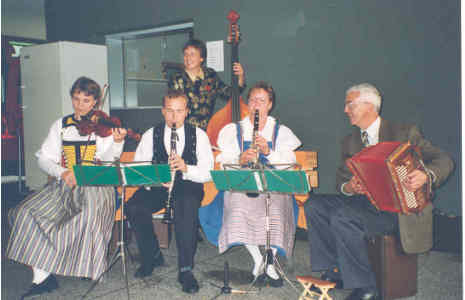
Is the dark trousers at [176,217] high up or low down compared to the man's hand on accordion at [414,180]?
down

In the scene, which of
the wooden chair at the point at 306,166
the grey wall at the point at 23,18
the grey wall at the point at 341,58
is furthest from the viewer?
the grey wall at the point at 23,18

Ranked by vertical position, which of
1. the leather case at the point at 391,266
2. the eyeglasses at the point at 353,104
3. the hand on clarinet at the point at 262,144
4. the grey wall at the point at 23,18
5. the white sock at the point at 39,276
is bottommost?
the white sock at the point at 39,276

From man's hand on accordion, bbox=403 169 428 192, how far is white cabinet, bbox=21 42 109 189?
12.5ft

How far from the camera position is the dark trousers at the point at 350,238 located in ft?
7.70

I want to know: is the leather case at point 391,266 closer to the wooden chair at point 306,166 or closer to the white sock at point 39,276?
the wooden chair at point 306,166

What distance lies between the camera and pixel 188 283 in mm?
2568

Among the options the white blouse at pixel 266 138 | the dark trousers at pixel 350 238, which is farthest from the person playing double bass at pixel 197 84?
the dark trousers at pixel 350 238

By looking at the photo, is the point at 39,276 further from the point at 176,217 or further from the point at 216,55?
the point at 216,55

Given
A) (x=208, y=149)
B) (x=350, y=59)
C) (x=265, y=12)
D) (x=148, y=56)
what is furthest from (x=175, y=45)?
(x=208, y=149)

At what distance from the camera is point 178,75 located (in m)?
3.45

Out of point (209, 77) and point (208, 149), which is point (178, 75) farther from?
point (208, 149)

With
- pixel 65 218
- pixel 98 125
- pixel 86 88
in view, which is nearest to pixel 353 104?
pixel 98 125

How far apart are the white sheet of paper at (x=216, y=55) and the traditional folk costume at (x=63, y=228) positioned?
203cm

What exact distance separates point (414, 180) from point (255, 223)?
3.01ft
